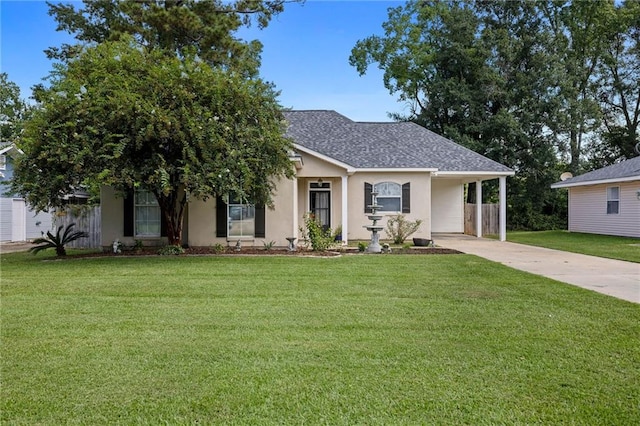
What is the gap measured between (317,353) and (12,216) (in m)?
20.5

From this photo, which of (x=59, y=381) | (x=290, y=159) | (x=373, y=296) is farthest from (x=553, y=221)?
(x=59, y=381)

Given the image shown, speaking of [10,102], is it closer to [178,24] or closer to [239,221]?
[178,24]

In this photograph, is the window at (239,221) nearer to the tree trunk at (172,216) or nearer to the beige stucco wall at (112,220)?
the tree trunk at (172,216)

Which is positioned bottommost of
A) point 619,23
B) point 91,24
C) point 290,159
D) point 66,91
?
point 290,159

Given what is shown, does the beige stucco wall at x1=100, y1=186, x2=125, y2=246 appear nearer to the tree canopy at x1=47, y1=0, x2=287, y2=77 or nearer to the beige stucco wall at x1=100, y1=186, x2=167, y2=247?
the beige stucco wall at x1=100, y1=186, x2=167, y2=247

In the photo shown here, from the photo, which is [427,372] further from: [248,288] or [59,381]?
[248,288]

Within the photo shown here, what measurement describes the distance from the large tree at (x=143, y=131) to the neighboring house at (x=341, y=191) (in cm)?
134

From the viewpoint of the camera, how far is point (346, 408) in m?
3.17

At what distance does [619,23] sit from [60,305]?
3614 cm

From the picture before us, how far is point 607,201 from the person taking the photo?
20719 mm

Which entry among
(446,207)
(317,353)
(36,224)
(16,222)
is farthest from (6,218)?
(317,353)

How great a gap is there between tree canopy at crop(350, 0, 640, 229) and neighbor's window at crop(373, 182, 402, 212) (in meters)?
11.8

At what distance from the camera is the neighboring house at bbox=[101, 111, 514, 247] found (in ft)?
45.8

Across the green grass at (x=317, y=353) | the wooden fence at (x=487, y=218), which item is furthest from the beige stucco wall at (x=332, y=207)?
the green grass at (x=317, y=353)
